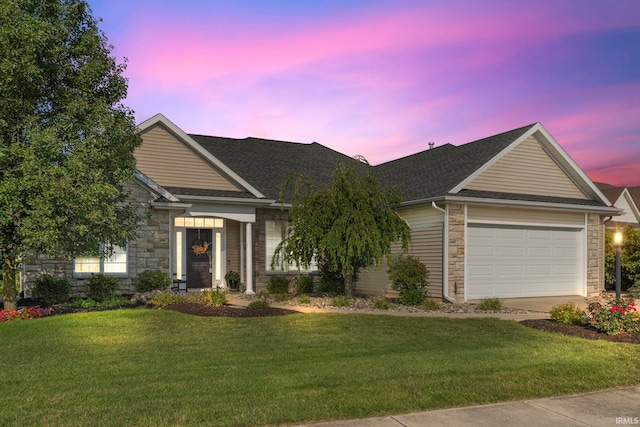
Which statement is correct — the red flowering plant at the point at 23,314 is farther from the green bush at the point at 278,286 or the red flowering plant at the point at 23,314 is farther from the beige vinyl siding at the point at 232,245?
the beige vinyl siding at the point at 232,245

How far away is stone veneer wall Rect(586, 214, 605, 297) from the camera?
19297 millimetres

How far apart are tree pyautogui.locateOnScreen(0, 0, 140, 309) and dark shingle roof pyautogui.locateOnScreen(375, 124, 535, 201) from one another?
860 cm

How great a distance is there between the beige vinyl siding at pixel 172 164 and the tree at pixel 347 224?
179 inches

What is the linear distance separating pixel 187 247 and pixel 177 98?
204 inches

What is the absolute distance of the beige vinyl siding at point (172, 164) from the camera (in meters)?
17.8

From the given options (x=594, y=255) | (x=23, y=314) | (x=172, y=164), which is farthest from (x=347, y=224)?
(x=594, y=255)

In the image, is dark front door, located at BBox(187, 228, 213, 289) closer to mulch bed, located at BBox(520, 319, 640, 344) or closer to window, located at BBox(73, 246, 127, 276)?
window, located at BBox(73, 246, 127, 276)

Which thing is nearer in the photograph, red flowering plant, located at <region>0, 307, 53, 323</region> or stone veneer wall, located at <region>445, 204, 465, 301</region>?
red flowering plant, located at <region>0, 307, 53, 323</region>

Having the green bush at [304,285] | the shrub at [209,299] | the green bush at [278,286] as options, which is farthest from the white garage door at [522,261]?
the shrub at [209,299]

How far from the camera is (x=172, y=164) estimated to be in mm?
18172

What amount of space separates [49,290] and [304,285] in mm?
7999

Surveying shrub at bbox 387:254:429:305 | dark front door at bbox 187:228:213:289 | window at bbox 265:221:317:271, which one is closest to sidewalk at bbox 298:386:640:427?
shrub at bbox 387:254:429:305

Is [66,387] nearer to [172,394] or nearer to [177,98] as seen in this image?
[172,394]

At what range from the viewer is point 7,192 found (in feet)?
34.2
